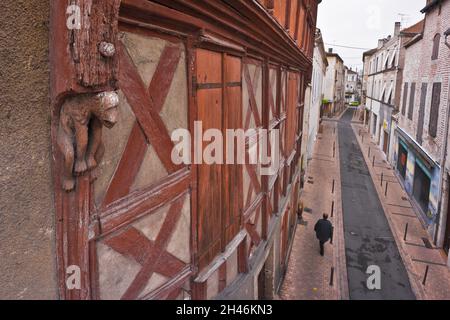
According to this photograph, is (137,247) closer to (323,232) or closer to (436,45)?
(323,232)

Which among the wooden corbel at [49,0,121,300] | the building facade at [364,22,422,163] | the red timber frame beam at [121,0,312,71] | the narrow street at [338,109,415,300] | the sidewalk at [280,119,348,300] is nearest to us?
the wooden corbel at [49,0,121,300]

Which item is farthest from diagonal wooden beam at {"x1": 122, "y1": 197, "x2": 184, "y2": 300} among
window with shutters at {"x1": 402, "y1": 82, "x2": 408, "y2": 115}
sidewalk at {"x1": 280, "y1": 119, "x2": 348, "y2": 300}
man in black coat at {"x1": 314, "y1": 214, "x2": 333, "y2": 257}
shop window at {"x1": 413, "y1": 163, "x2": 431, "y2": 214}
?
window with shutters at {"x1": 402, "y1": 82, "x2": 408, "y2": 115}

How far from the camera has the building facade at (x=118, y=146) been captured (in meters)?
1.79

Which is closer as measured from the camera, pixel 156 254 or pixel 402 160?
pixel 156 254

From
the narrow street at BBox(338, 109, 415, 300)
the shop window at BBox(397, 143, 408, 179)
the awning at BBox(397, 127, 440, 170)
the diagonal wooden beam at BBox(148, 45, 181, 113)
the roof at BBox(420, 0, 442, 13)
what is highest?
the roof at BBox(420, 0, 442, 13)

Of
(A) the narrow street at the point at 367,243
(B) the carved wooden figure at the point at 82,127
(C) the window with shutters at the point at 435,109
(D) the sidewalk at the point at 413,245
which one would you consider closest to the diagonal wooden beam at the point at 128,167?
(B) the carved wooden figure at the point at 82,127

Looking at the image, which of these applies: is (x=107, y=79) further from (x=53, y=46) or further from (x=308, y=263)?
(x=308, y=263)

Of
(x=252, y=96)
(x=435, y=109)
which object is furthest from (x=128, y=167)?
(x=435, y=109)

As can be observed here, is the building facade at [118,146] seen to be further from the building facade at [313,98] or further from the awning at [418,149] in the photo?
the building facade at [313,98]

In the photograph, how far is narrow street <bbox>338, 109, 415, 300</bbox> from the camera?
9.92m

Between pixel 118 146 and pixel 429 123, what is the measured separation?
49.1ft

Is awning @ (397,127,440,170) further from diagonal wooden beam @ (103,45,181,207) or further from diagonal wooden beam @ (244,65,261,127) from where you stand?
diagonal wooden beam @ (103,45,181,207)

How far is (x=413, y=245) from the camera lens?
496 inches
